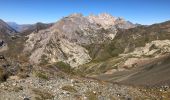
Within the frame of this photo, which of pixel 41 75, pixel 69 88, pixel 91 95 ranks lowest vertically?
pixel 91 95

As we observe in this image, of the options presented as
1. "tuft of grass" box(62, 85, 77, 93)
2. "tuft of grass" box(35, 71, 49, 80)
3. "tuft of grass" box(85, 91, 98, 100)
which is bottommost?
"tuft of grass" box(85, 91, 98, 100)

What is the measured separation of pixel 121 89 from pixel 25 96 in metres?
16.5

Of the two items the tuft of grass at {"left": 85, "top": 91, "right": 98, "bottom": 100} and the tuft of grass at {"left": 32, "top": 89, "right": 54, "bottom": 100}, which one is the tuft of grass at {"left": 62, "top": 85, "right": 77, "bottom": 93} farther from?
the tuft of grass at {"left": 32, "top": 89, "right": 54, "bottom": 100}

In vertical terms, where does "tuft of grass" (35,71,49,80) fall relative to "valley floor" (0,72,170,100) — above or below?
above

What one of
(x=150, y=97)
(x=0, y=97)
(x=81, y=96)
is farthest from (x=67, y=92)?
(x=150, y=97)

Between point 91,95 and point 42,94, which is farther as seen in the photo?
point 91,95

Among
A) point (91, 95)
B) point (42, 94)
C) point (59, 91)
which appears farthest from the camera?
point (91, 95)

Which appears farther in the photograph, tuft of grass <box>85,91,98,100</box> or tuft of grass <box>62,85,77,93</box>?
tuft of grass <box>62,85,77,93</box>

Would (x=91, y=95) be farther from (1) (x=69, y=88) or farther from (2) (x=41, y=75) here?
(2) (x=41, y=75)

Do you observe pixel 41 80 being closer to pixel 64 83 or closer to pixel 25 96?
pixel 64 83

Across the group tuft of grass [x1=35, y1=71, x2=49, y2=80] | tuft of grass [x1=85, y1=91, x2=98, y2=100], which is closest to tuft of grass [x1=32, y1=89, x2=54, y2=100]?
tuft of grass [x1=85, y1=91, x2=98, y2=100]

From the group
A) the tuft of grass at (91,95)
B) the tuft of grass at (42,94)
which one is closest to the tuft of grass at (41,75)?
the tuft of grass at (91,95)

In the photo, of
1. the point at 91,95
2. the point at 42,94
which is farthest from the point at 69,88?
the point at 42,94

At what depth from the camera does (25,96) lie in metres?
31.6
